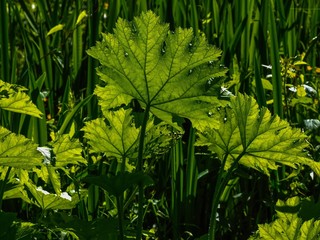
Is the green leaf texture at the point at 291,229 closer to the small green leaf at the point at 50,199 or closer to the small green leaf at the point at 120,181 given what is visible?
the small green leaf at the point at 120,181

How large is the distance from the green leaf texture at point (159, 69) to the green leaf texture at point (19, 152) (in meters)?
0.15

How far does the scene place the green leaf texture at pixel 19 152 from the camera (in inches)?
44.2

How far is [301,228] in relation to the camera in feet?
3.59

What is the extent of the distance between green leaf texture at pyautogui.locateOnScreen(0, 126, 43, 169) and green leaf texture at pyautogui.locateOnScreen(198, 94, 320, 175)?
26cm

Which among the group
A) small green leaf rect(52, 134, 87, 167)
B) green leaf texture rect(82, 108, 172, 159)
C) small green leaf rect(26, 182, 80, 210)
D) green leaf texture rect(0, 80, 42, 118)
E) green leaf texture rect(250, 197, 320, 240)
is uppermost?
green leaf texture rect(0, 80, 42, 118)

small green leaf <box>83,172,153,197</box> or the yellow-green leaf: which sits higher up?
small green leaf <box>83,172,153,197</box>

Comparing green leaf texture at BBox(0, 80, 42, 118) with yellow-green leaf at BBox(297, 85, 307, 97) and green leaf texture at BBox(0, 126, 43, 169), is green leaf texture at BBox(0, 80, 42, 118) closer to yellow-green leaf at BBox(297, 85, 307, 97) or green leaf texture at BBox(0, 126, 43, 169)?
green leaf texture at BBox(0, 126, 43, 169)

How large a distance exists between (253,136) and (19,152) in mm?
346

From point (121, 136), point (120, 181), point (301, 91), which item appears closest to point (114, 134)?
point (121, 136)

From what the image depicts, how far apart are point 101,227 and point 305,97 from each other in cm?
107

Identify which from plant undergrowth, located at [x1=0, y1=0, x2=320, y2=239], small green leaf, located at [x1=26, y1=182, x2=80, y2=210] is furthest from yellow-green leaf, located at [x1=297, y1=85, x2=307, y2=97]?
small green leaf, located at [x1=26, y1=182, x2=80, y2=210]

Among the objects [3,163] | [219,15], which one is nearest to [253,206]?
[219,15]

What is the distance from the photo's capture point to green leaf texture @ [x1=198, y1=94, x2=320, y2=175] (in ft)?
3.92

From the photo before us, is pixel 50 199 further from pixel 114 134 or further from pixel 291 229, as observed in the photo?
pixel 291 229
